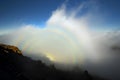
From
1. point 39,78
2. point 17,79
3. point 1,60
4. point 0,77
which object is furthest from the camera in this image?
point 39,78

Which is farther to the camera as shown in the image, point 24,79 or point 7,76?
point 24,79

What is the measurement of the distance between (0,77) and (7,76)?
3803 mm

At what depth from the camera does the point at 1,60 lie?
84.4m

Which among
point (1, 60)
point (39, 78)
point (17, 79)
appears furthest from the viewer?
point (39, 78)

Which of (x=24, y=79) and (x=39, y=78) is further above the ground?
(x=39, y=78)

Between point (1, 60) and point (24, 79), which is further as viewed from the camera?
point (1, 60)

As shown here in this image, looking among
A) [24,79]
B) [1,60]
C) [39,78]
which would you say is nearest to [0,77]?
[24,79]

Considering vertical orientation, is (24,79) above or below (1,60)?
below

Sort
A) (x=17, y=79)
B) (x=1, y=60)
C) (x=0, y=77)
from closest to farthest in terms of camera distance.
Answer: (x=0, y=77) → (x=17, y=79) → (x=1, y=60)

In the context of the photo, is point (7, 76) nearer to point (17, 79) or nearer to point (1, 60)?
point (17, 79)

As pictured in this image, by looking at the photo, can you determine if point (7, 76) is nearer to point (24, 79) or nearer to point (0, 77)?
point (0, 77)

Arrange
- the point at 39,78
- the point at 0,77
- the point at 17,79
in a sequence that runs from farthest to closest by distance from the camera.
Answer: the point at 39,78 → the point at 17,79 → the point at 0,77

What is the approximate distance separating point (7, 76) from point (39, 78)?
35.7 meters

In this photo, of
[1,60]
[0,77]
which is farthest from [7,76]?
[1,60]
